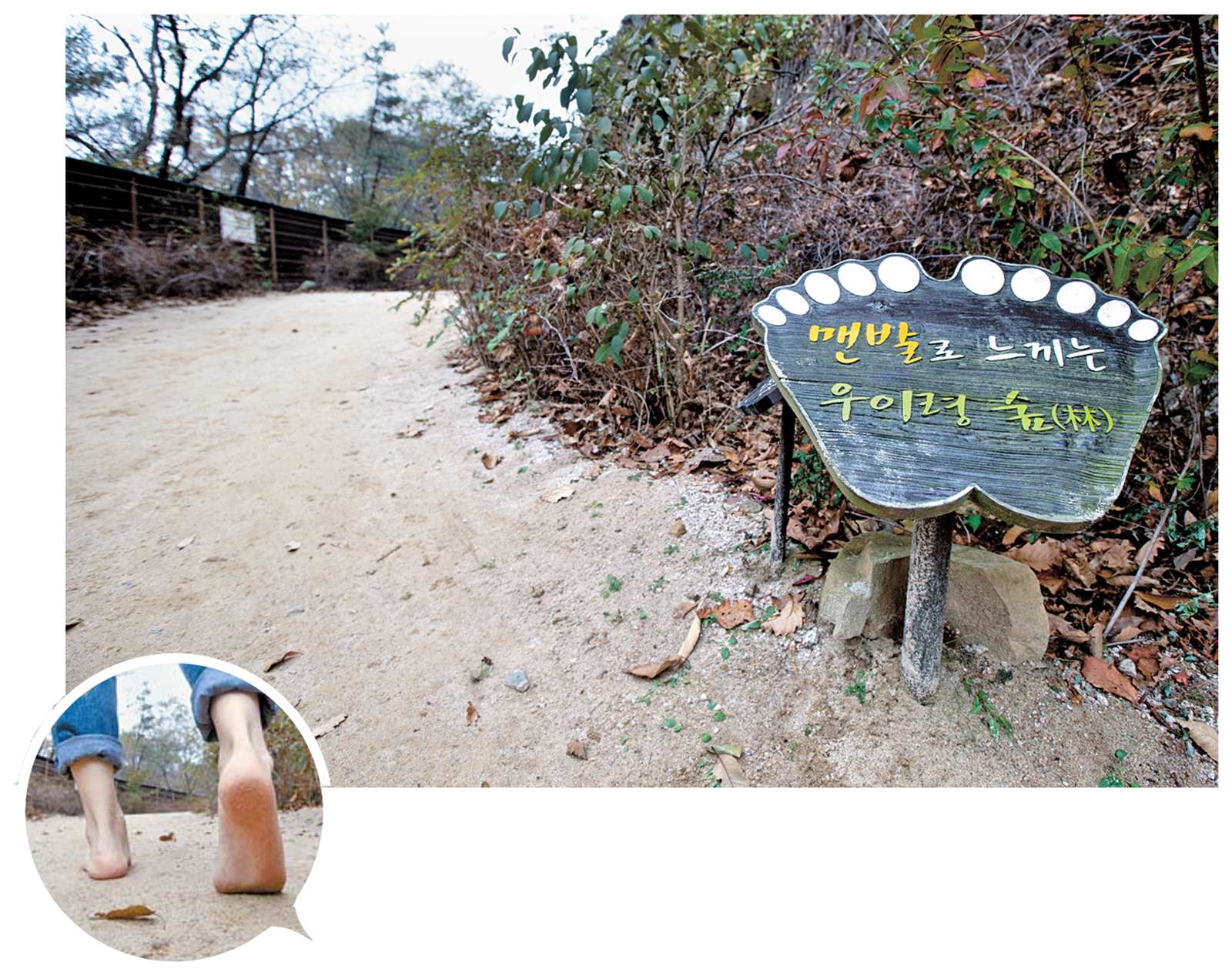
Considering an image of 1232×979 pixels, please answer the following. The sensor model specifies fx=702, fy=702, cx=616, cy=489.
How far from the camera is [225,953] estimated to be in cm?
104

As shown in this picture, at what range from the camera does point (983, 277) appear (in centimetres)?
148

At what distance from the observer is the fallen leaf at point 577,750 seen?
5.22 ft

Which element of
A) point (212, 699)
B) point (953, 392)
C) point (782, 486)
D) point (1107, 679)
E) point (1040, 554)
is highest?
point (953, 392)

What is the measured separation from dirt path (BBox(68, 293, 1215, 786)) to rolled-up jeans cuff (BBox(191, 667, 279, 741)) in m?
A: 0.58

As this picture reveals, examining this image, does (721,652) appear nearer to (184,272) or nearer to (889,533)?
(889,533)

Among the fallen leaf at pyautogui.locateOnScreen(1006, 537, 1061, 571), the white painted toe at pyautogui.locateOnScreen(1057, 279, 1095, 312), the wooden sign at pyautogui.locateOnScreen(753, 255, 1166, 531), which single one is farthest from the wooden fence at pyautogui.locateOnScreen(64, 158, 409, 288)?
the fallen leaf at pyautogui.locateOnScreen(1006, 537, 1061, 571)

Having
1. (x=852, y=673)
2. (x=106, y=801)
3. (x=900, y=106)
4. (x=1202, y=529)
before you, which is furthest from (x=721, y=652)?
(x=900, y=106)

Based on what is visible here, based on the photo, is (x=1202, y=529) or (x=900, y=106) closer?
(x=1202, y=529)

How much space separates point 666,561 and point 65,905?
1.48 metres

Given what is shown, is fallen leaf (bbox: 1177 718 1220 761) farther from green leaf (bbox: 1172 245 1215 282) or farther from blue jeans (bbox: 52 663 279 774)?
blue jeans (bbox: 52 663 279 774)

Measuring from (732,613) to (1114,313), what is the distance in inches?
42.3

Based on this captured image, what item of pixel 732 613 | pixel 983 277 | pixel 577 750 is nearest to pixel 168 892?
pixel 577 750

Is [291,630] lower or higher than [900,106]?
lower

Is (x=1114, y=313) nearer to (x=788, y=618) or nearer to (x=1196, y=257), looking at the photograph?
(x=1196, y=257)
